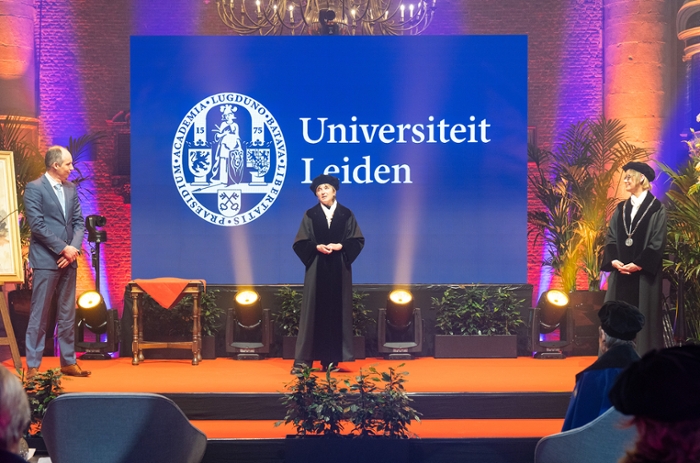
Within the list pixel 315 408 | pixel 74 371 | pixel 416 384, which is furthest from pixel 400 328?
pixel 315 408

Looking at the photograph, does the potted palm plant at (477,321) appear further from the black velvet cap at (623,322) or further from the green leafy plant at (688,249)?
A: the black velvet cap at (623,322)

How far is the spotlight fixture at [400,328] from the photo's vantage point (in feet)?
25.2

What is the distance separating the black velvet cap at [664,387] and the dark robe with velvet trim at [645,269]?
17.1 ft

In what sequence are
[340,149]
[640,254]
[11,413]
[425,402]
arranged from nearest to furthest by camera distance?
[11,413], [425,402], [640,254], [340,149]

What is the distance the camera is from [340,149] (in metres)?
8.27

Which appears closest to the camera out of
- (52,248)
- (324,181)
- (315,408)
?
(315,408)

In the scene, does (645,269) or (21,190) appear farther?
(21,190)

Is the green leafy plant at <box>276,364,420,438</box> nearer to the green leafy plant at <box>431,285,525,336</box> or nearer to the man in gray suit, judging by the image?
Answer: the man in gray suit

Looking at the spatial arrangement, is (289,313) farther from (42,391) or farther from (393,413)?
(393,413)

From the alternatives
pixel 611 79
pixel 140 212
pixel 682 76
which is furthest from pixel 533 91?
pixel 140 212

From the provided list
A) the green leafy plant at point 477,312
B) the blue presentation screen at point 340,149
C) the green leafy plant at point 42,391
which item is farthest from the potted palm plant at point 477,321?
the green leafy plant at point 42,391

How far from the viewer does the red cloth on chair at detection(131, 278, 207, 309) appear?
7.38 metres

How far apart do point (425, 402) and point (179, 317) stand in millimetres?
3178

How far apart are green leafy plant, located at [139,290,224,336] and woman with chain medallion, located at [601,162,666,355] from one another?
361 cm
